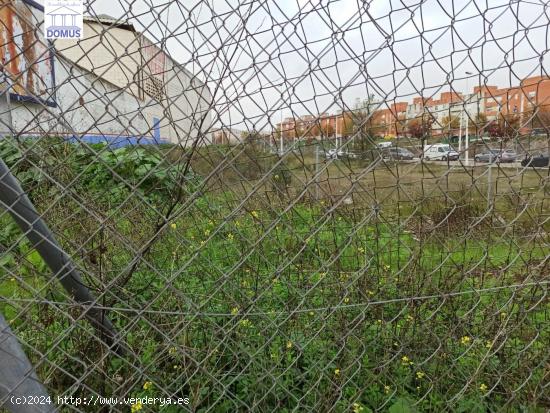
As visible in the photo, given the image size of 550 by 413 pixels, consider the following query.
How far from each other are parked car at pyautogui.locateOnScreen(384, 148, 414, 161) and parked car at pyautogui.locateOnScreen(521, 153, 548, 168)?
0.38 m

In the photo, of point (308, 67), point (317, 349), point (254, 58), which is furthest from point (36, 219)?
point (317, 349)

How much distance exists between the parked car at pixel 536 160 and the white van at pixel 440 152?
26 cm

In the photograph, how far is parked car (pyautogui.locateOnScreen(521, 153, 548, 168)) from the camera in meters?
1.27

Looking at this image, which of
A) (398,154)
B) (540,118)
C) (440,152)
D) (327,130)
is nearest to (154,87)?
(327,130)

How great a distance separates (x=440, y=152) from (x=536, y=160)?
35 cm

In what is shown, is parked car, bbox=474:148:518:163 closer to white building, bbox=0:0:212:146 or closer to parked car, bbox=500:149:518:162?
parked car, bbox=500:149:518:162

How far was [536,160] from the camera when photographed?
1308 millimetres

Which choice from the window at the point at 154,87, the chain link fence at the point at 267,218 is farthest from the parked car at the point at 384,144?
the window at the point at 154,87

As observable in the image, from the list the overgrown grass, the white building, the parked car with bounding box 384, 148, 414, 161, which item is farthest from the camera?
the overgrown grass

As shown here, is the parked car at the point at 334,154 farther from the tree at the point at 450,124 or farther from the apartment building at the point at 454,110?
the tree at the point at 450,124

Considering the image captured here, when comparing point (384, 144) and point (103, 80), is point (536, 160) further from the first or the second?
point (103, 80)

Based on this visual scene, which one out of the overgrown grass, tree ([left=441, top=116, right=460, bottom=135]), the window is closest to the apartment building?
tree ([left=441, top=116, right=460, bottom=135])

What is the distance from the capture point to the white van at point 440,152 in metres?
1.21

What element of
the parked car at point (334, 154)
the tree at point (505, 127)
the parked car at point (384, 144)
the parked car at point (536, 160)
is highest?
the tree at point (505, 127)
